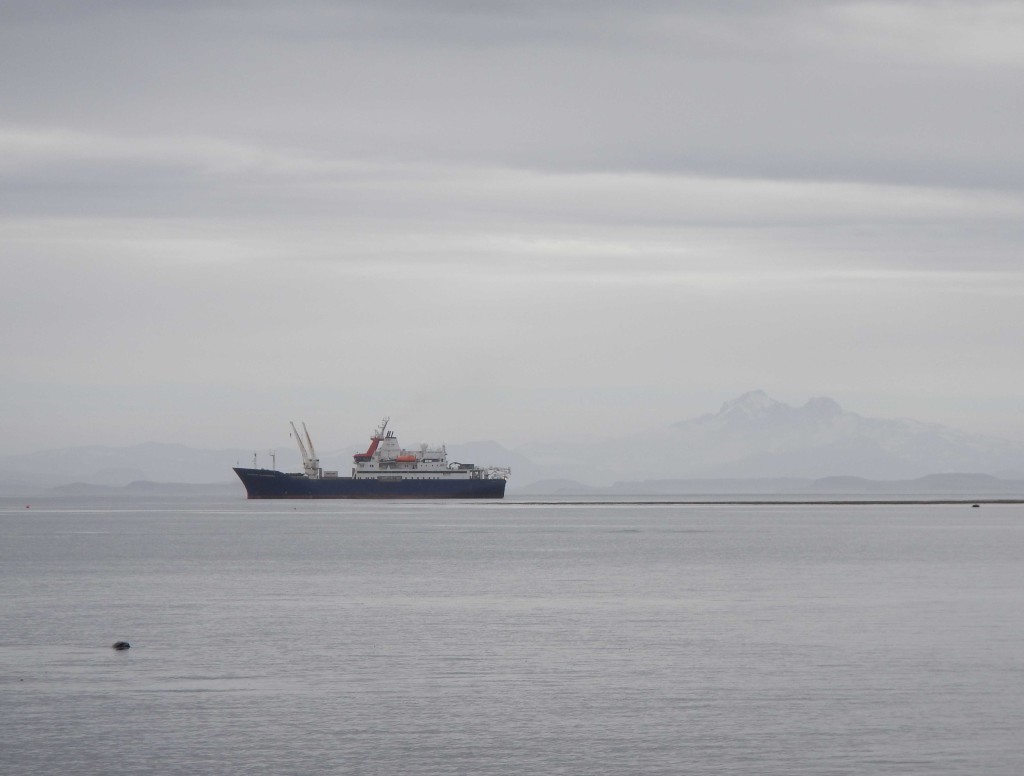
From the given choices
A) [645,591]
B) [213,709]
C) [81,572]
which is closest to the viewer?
[213,709]

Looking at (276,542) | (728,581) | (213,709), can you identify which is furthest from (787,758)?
(276,542)

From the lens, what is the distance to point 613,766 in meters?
33.0

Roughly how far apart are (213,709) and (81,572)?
64.9 metres

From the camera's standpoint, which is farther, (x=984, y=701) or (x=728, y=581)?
(x=728, y=581)

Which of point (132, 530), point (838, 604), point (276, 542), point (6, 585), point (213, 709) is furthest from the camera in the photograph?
point (132, 530)

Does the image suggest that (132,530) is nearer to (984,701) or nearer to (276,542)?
(276,542)

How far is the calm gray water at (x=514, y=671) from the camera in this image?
34469mm

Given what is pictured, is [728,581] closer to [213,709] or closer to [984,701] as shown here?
[984,701]

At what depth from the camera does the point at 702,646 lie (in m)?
54.3

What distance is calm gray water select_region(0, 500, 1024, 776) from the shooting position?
34469 millimetres

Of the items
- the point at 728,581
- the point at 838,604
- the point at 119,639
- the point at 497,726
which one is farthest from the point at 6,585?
the point at 497,726

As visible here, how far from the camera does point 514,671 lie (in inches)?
1864

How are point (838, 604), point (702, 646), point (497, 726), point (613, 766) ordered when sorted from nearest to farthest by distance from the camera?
point (613, 766) < point (497, 726) < point (702, 646) < point (838, 604)

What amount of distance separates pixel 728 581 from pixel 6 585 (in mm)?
46010
